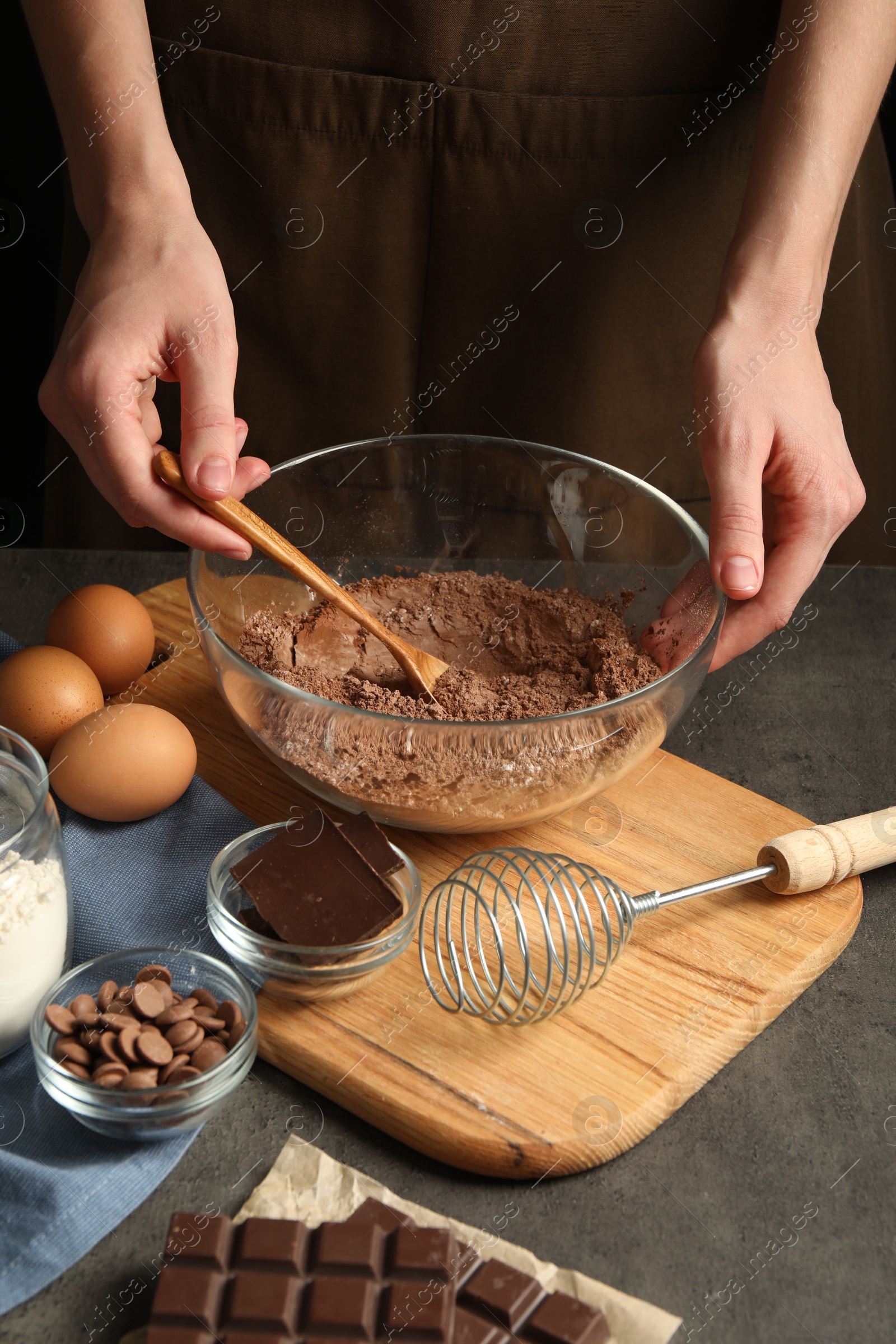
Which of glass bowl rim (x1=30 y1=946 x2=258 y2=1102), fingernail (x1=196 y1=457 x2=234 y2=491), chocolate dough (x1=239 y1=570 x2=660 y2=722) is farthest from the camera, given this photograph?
chocolate dough (x1=239 y1=570 x2=660 y2=722)

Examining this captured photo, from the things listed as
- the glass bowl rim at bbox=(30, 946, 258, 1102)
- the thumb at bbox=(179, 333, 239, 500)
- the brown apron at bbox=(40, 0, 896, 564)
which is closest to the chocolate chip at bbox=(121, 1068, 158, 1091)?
the glass bowl rim at bbox=(30, 946, 258, 1102)

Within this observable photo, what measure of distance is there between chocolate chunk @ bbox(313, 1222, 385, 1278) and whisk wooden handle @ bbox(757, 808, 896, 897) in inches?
23.3

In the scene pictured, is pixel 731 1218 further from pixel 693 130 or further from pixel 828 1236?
pixel 693 130

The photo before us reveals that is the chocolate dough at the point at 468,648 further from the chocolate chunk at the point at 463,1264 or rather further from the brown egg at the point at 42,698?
the chocolate chunk at the point at 463,1264

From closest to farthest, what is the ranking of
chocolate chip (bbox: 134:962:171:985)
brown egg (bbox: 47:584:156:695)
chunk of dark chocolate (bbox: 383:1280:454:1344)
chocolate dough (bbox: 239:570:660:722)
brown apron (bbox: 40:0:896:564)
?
1. chunk of dark chocolate (bbox: 383:1280:454:1344)
2. chocolate chip (bbox: 134:962:171:985)
3. chocolate dough (bbox: 239:570:660:722)
4. brown egg (bbox: 47:584:156:695)
5. brown apron (bbox: 40:0:896:564)

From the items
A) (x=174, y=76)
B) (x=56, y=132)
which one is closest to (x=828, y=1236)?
(x=174, y=76)

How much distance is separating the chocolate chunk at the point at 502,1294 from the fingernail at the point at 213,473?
81 cm

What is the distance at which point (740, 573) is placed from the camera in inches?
47.6

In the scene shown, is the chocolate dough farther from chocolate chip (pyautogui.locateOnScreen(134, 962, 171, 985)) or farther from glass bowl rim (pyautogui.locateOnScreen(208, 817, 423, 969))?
chocolate chip (pyautogui.locateOnScreen(134, 962, 171, 985))

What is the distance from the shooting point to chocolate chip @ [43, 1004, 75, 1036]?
971 mm

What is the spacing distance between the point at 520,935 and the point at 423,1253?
0.94ft

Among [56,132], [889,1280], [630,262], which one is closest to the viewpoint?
[889,1280]

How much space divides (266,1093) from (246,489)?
0.75 m

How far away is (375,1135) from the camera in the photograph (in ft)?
3.33
